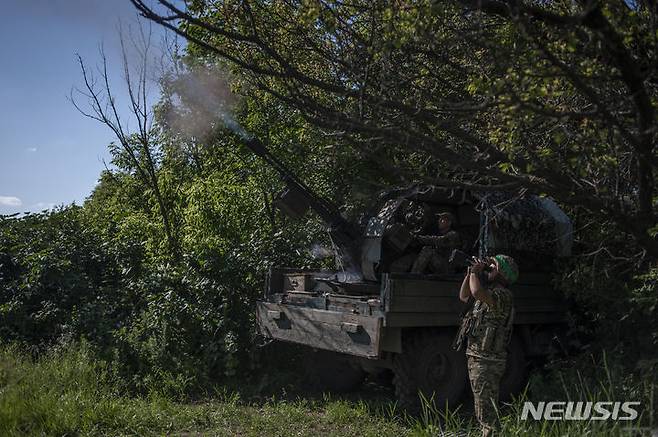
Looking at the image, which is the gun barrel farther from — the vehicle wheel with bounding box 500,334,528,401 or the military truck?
the vehicle wheel with bounding box 500,334,528,401

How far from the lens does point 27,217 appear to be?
38.1 ft

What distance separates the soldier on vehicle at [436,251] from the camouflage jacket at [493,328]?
5.91 feet

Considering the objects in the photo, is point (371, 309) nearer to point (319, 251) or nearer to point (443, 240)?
point (443, 240)

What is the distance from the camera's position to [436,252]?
7328 mm

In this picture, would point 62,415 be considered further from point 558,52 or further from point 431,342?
point 558,52

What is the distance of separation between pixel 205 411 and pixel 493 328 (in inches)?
119

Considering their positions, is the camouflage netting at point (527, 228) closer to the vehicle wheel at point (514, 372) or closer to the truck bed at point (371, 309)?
the truck bed at point (371, 309)

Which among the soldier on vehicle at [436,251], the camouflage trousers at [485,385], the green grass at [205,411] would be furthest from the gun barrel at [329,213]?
the camouflage trousers at [485,385]

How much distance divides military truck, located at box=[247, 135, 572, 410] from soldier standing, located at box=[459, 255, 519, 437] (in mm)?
873

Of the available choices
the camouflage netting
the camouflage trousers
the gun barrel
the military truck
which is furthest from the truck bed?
the camouflage trousers

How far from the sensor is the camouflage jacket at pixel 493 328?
5371mm

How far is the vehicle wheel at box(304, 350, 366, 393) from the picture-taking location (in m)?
7.79

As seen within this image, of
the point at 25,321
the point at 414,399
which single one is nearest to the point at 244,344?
the point at 414,399

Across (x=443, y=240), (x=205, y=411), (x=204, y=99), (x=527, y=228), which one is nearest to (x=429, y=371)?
(x=443, y=240)
